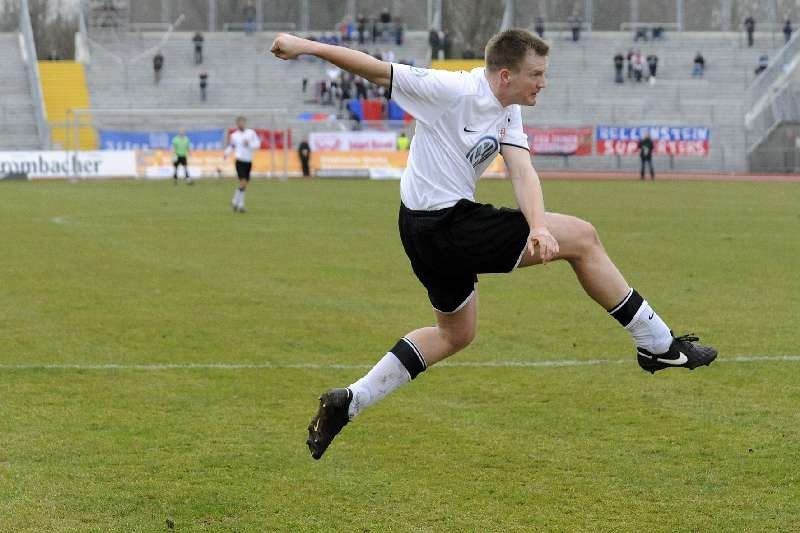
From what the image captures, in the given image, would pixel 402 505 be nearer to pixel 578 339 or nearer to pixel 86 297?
pixel 578 339

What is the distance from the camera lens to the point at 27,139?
5628cm

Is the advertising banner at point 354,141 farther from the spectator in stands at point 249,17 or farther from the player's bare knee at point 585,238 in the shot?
the player's bare knee at point 585,238

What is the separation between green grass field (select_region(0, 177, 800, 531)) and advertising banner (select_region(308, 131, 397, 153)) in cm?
3220

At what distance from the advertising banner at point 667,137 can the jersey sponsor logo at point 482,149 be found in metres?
48.0

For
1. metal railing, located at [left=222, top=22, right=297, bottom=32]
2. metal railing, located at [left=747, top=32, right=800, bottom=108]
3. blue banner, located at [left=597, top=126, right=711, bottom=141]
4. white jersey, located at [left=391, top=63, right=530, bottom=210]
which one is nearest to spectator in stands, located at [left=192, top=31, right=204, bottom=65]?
metal railing, located at [left=222, top=22, right=297, bottom=32]

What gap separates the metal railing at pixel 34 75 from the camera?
5638 cm

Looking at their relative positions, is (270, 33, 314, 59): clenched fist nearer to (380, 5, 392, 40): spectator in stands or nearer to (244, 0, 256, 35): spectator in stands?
(380, 5, 392, 40): spectator in stands

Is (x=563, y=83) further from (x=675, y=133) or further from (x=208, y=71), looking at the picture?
(x=208, y=71)

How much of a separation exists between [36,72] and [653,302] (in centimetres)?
5180

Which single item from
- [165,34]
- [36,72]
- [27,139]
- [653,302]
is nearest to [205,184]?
[27,139]

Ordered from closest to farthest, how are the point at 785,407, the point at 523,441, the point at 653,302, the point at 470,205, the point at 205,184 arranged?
the point at 470,205 → the point at 523,441 → the point at 785,407 → the point at 653,302 → the point at 205,184

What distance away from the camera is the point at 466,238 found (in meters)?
6.61

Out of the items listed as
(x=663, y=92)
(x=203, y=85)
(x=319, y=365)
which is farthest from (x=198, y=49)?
(x=319, y=365)

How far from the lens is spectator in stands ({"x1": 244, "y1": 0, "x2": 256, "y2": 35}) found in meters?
69.0
